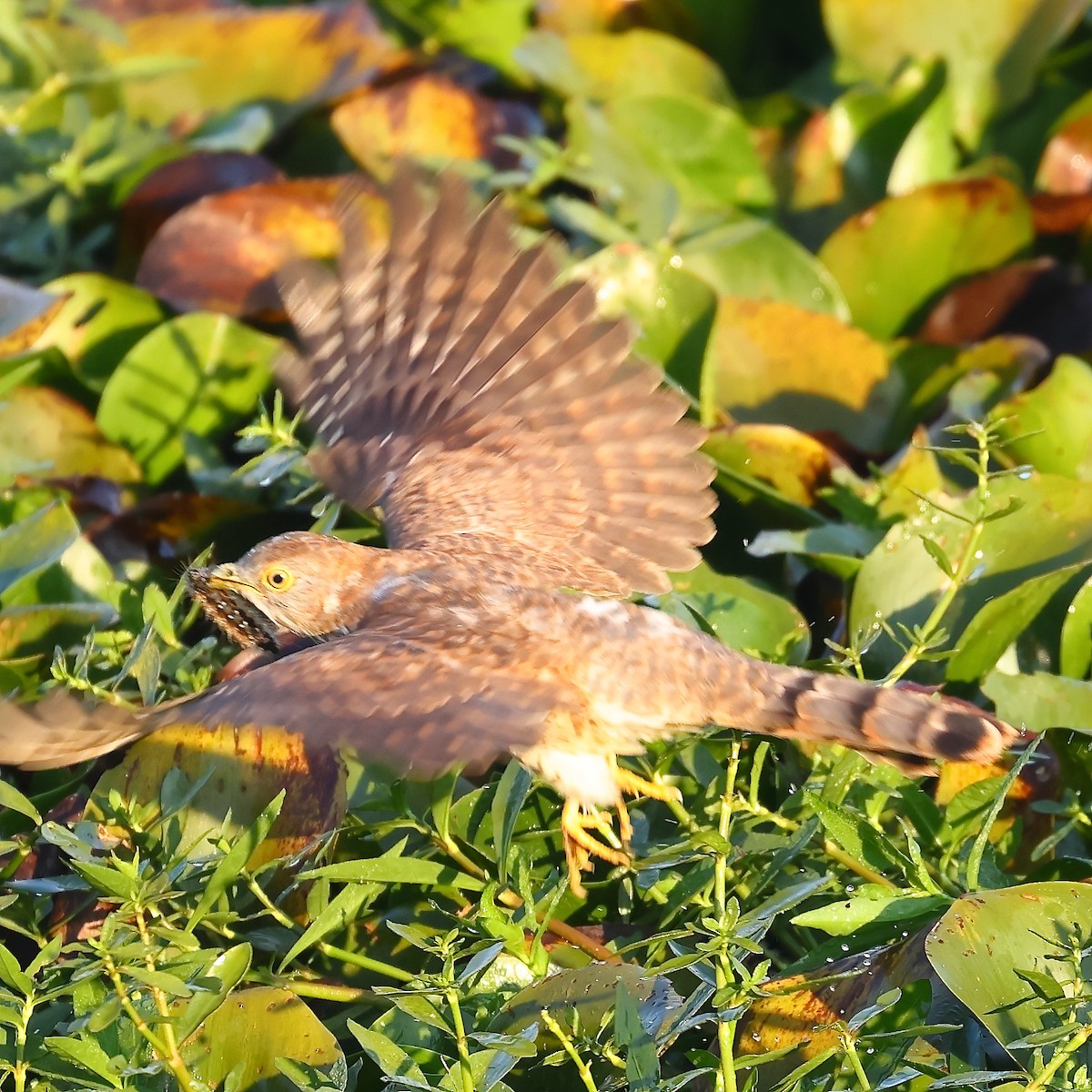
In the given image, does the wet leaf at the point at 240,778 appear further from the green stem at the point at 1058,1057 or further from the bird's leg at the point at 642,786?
the green stem at the point at 1058,1057

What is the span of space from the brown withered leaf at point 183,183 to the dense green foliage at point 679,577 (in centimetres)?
2

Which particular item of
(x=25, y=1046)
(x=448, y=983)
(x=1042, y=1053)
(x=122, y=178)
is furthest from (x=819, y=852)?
(x=122, y=178)

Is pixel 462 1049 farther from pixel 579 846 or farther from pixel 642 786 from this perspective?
pixel 642 786

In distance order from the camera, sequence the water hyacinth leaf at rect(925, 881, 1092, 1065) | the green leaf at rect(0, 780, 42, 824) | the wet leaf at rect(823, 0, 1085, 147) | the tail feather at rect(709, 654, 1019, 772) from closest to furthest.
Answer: the water hyacinth leaf at rect(925, 881, 1092, 1065)
the green leaf at rect(0, 780, 42, 824)
the tail feather at rect(709, 654, 1019, 772)
the wet leaf at rect(823, 0, 1085, 147)

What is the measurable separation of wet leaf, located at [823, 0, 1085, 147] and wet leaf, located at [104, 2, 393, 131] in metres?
1.72

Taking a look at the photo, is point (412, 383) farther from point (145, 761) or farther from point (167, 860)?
point (167, 860)

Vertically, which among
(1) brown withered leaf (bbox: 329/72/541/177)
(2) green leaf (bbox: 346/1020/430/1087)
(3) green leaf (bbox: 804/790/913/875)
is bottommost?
(2) green leaf (bbox: 346/1020/430/1087)

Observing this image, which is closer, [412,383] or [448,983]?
[448,983]

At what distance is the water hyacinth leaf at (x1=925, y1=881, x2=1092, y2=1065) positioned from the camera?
2789mm

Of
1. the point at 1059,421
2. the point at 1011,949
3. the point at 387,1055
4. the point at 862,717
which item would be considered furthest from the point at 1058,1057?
the point at 1059,421

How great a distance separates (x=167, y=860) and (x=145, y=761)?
54 cm

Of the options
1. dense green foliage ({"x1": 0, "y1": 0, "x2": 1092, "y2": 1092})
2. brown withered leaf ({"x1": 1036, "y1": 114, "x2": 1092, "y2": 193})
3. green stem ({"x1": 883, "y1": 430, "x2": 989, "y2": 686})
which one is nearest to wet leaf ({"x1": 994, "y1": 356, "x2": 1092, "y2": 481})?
dense green foliage ({"x1": 0, "y1": 0, "x2": 1092, "y2": 1092})

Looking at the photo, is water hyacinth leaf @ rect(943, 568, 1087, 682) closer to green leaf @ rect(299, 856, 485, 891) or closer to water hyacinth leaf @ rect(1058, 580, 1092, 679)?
water hyacinth leaf @ rect(1058, 580, 1092, 679)

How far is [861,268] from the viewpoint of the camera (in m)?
5.20
